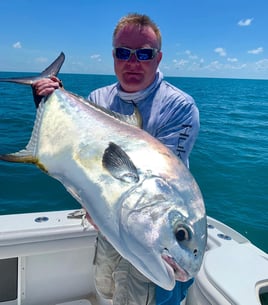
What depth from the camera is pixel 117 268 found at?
2.20 meters

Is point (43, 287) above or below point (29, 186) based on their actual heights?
above

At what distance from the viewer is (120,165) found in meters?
1.39

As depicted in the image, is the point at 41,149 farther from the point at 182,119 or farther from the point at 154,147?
the point at 182,119

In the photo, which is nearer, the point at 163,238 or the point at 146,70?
the point at 163,238

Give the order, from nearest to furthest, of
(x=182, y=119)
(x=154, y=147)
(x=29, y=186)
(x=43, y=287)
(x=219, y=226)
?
1. (x=154, y=147)
2. (x=182, y=119)
3. (x=43, y=287)
4. (x=219, y=226)
5. (x=29, y=186)

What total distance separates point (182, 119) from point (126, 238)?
1.01 m

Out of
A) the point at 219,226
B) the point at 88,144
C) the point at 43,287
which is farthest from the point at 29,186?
the point at 88,144

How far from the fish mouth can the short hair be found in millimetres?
1400

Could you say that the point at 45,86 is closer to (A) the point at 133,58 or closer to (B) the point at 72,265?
(A) the point at 133,58

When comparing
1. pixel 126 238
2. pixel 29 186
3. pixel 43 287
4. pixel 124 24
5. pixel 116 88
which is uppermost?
pixel 124 24

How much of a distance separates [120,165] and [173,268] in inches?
17.1

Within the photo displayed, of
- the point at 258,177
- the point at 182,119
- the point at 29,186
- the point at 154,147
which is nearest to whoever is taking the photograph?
the point at 154,147

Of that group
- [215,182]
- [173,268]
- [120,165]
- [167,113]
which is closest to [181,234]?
[173,268]

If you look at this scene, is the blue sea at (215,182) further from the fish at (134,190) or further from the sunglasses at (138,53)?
the fish at (134,190)
